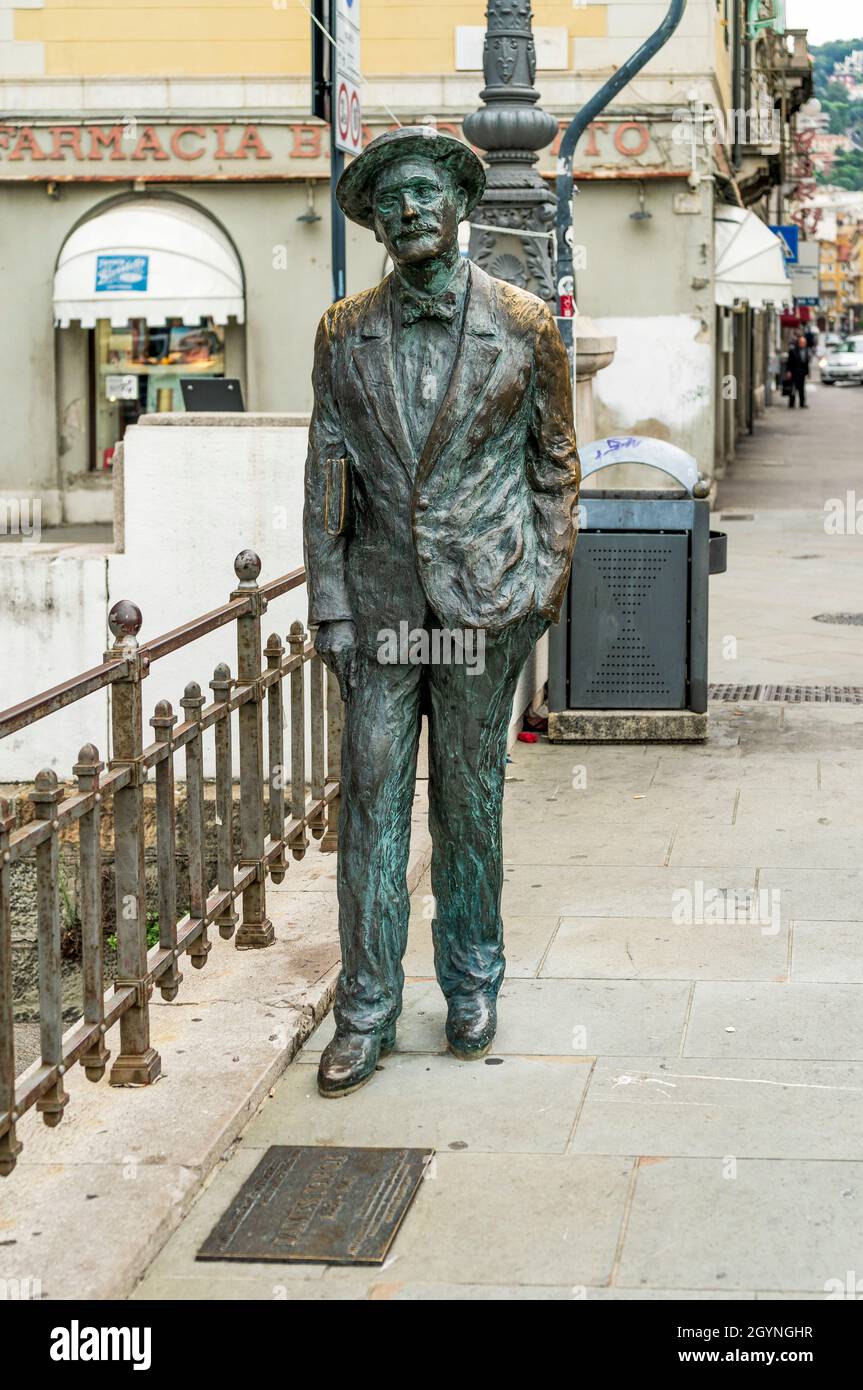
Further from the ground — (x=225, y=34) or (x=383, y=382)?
(x=225, y=34)

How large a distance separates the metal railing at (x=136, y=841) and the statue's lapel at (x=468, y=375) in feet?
2.73

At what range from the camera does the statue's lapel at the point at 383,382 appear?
14.9 feet

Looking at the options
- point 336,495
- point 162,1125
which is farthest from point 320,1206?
point 336,495

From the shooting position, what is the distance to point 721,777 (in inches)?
318

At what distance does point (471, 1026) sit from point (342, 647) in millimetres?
1006

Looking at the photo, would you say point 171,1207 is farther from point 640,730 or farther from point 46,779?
point 640,730

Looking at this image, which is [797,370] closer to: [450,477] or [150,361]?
[150,361]

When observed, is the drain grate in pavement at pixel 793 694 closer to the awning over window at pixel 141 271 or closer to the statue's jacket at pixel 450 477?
the statue's jacket at pixel 450 477

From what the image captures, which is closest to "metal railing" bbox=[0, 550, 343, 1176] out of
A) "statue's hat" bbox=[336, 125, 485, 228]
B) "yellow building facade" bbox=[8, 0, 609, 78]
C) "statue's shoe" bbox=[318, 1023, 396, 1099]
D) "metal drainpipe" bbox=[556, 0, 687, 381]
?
"statue's shoe" bbox=[318, 1023, 396, 1099]

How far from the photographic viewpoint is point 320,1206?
160 inches

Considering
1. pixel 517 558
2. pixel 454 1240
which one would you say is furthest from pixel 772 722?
pixel 454 1240

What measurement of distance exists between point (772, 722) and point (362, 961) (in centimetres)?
489

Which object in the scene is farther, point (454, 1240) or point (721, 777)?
point (721, 777)
